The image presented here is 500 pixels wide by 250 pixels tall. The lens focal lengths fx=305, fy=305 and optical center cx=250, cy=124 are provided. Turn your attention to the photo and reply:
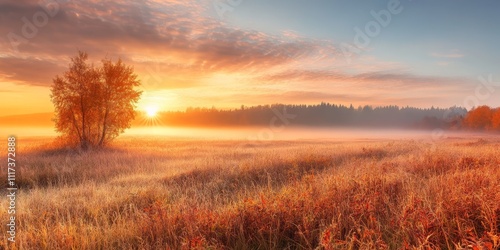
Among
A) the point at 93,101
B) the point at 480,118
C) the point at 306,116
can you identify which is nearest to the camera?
the point at 93,101

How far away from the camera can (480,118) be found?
85875mm

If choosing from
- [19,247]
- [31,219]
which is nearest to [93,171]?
[31,219]

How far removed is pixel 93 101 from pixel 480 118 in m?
98.5

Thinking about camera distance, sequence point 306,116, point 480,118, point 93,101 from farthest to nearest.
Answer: point 306,116
point 480,118
point 93,101

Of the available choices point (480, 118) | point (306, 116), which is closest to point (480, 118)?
point (480, 118)

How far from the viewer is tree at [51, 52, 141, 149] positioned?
24.8 m

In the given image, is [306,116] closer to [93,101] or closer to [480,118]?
[480,118]

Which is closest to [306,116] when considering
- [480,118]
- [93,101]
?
[480,118]

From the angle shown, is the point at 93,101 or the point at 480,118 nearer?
the point at 93,101

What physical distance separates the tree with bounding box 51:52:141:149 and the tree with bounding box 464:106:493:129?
9376 centimetres

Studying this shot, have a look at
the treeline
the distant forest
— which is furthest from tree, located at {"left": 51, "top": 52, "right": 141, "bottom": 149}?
the distant forest

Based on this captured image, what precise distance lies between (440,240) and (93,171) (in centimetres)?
1428

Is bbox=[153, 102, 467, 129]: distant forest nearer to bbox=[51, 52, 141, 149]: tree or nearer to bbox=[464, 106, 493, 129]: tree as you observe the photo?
bbox=[464, 106, 493, 129]: tree

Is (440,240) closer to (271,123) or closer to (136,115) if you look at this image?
(136,115)
